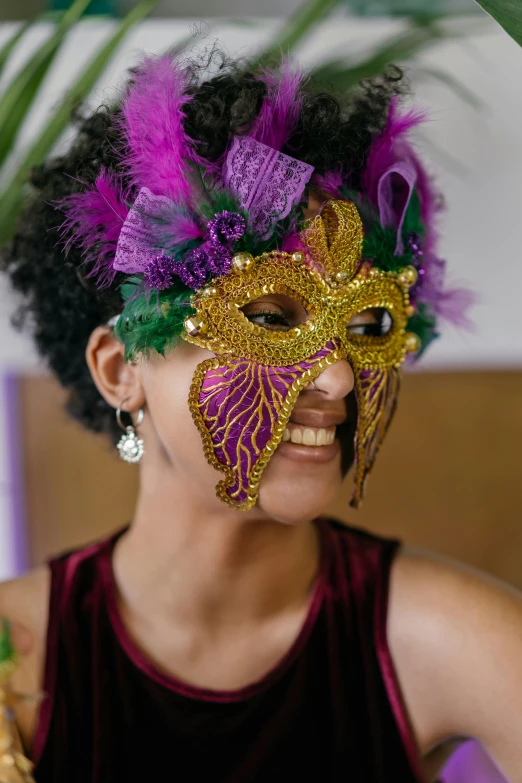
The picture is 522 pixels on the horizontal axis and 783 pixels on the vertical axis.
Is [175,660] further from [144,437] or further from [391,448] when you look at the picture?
[391,448]

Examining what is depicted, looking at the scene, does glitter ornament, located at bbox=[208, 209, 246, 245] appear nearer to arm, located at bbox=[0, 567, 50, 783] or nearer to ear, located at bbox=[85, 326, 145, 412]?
ear, located at bbox=[85, 326, 145, 412]

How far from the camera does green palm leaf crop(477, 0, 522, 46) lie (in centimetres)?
66

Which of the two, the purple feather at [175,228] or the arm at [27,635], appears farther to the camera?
the arm at [27,635]

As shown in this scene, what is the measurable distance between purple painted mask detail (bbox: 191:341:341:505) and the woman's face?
0.07 feet

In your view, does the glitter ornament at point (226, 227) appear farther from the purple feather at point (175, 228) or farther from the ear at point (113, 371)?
the ear at point (113, 371)

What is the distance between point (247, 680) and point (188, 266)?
61cm

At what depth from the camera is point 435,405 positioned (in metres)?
1.75

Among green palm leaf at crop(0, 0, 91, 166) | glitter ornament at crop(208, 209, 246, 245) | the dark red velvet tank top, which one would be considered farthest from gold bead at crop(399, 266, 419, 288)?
green palm leaf at crop(0, 0, 91, 166)

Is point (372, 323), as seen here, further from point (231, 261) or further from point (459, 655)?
point (459, 655)

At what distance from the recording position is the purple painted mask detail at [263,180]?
3.01 ft

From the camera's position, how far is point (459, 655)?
114 centimetres

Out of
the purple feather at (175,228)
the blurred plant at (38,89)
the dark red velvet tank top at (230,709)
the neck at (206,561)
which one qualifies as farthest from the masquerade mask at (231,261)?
the dark red velvet tank top at (230,709)

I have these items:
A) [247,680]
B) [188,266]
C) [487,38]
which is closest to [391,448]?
[247,680]

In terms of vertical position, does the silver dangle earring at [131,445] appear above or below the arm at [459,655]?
above
